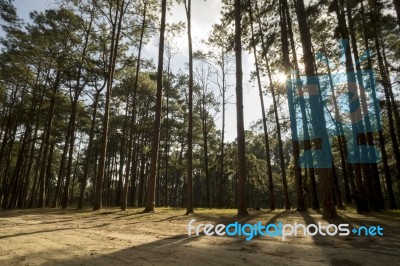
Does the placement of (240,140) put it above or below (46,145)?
below

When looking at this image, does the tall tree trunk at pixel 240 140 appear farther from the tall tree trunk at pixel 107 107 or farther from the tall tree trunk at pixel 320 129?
the tall tree trunk at pixel 107 107

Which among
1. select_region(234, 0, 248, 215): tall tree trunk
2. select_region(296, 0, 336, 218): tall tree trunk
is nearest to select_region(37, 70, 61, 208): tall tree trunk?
select_region(234, 0, 248, 215): tall tree trunk

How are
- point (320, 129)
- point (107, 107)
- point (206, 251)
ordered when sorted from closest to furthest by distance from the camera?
point (206, 251) < point (320, 129) < point (107, 107)

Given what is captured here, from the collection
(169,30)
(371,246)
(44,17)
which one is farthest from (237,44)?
(44,17)

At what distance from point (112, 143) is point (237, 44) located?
103 ft

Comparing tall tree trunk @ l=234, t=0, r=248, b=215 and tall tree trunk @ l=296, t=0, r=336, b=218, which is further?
tall tree trunk @ l=234, t=0, r=248, b=215

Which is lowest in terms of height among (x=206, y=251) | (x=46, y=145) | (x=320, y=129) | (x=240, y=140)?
(x=206, y=251)

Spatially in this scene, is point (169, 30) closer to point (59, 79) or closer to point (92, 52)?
point (92, 52)

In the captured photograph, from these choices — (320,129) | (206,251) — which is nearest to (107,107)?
(320,129)

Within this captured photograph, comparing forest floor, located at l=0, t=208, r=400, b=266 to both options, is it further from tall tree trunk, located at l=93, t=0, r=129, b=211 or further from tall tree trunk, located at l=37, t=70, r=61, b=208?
tall tree trunk, located at l=37, t=70, r=61, b=208

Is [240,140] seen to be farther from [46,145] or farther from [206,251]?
[46,145]

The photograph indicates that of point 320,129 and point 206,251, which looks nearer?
point 206,251

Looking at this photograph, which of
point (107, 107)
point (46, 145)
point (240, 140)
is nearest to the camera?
point (240, 140)

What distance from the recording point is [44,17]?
21.0 m
